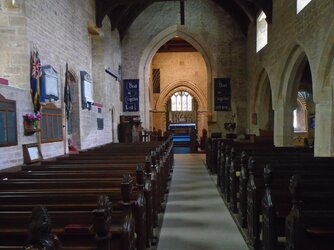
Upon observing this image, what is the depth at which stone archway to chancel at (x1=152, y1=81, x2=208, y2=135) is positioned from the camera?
18.0 m

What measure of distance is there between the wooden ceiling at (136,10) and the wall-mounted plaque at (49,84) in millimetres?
4074

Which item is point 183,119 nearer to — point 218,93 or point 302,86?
point 218,93

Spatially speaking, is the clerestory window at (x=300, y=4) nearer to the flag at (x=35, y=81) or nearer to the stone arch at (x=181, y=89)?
the flag at (x=35, y=81)

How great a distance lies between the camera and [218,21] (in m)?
12.2

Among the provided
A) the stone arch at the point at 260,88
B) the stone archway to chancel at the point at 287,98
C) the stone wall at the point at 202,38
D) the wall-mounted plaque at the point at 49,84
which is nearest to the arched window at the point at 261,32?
the stone arch at the point at 260,88

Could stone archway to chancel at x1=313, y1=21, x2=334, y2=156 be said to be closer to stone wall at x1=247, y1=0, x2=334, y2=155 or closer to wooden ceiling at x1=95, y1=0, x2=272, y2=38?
stone wall at x1=247, y1=0, x2=334, y2=155

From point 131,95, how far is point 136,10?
3.72 meters

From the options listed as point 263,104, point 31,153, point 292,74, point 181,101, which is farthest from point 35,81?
point 181,101

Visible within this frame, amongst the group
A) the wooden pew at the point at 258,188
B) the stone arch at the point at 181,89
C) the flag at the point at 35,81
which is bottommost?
the wooden pew at the point at 258,188

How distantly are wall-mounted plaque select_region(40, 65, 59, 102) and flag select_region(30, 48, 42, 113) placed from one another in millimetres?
168

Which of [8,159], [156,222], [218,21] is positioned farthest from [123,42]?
[156,222]

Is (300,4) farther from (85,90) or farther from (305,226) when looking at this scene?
(305,226)

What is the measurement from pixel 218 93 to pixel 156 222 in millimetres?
9339

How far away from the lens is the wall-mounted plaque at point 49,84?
16.7 feet
